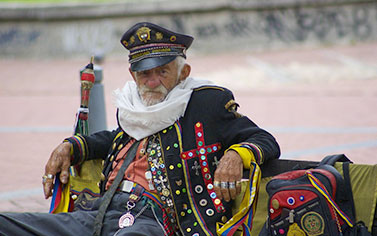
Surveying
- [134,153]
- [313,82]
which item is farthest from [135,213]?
[313,82]

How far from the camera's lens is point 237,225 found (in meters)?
3.08

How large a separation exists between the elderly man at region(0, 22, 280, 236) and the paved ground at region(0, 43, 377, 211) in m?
2.25

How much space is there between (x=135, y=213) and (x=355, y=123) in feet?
21.1

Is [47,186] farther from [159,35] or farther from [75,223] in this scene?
[159,35]

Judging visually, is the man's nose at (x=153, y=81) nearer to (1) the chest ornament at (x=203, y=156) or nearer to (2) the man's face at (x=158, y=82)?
(2) the man's face at (x=158, y=82)

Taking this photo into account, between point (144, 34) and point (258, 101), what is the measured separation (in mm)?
8228

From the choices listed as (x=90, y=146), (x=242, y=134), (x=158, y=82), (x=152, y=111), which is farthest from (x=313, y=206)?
(x=90, y=146)

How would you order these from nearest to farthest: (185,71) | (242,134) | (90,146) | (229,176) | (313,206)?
(313,206)
(229,176)
(242,134)
(185,71)
(90,146)

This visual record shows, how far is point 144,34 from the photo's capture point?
11.4 ft

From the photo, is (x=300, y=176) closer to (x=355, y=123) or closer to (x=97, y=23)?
(x=355, y=123)

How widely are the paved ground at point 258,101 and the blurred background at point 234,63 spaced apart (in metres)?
0.02

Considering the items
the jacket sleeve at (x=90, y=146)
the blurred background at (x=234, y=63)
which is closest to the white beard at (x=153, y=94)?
the jacket sleeve at (x=90, y=146)

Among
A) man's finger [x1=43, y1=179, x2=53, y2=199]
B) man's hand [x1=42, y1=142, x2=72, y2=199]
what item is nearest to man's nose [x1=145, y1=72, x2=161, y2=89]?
man's hand [x1=42, y1=142, x2=72, y2=199]

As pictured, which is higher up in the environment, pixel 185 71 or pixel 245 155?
pixel 185 71
